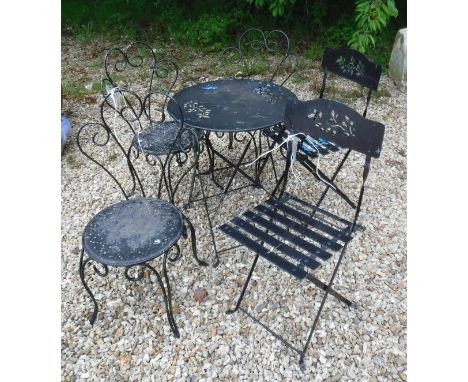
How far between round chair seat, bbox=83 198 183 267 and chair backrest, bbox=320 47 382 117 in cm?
153

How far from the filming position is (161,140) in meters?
2.94

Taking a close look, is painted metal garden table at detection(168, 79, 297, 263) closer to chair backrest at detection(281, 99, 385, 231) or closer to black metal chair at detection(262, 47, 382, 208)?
black metal chair at detection(262, 47, 382, 208)

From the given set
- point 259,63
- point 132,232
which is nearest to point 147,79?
point 259,63

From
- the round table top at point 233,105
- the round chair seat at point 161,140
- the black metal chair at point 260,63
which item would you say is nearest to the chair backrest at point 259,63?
the black metal chair at point 260,63

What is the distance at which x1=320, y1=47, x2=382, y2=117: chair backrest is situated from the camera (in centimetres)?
275

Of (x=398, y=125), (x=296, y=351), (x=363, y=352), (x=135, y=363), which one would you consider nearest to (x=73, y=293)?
(x=135, y=363)

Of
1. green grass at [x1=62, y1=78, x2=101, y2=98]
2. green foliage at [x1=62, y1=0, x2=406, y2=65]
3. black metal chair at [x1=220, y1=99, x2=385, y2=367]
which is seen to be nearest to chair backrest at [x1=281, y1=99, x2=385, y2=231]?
black metal chair at [x1=220, y1=99, x2=385, y2=367]

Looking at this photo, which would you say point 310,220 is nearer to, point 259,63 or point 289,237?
point 289,237

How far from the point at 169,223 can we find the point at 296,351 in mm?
1012

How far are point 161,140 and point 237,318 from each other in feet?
4.63

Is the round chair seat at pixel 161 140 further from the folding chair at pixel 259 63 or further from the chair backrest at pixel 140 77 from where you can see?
the folding chair at pixel 259 63

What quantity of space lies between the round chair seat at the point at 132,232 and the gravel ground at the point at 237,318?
571mm

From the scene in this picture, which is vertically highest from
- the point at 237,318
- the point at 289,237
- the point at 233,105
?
the point at 233,105

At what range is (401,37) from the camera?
16.1 ft
